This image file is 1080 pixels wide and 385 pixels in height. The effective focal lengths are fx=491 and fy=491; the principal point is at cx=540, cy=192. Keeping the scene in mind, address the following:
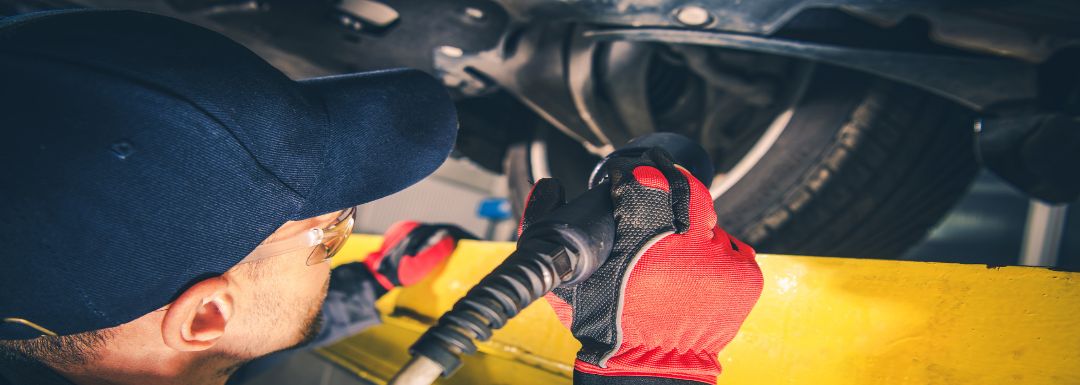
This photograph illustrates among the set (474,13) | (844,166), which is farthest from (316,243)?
(844,166)

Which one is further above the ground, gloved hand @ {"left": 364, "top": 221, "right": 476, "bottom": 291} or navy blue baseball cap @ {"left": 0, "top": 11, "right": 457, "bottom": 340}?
navy blue baseball cap @ {"left": 0, "top": 11, "right": 457, "bottom": 340}

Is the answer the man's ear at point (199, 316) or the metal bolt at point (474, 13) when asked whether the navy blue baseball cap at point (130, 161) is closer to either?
the man's ear at point (199, 316)

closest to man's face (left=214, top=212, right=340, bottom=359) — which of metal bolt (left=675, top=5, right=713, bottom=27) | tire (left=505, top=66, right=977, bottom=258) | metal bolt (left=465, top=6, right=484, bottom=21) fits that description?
metal bolt (left=465, top=6, right=484, bottom=21)

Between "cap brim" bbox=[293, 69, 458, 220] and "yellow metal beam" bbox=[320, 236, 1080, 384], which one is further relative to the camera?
"cap brim" bbox=[293, 69, 458, 220]

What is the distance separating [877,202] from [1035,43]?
375 mm

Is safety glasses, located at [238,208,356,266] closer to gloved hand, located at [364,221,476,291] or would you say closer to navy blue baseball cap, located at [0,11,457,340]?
navy blue baseball cap, located at [0,11,457,340]

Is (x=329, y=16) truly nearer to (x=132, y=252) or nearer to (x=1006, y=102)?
(x=132, y=252)

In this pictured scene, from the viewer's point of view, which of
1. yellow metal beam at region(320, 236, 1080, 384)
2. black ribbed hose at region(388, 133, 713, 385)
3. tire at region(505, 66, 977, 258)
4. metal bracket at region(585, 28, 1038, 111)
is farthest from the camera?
tire at region(505, 66, 977, 258)

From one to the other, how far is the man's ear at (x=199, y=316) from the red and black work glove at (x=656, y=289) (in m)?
0.36

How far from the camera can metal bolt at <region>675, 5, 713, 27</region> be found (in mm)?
771

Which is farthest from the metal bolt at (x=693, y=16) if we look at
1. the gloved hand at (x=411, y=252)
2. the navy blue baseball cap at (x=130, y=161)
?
the gloved hand at (x=411, y=252)

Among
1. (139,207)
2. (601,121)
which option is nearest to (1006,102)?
(601,121)

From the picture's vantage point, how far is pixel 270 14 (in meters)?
0.95

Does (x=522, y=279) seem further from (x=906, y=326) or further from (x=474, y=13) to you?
(x=474, y=13)
